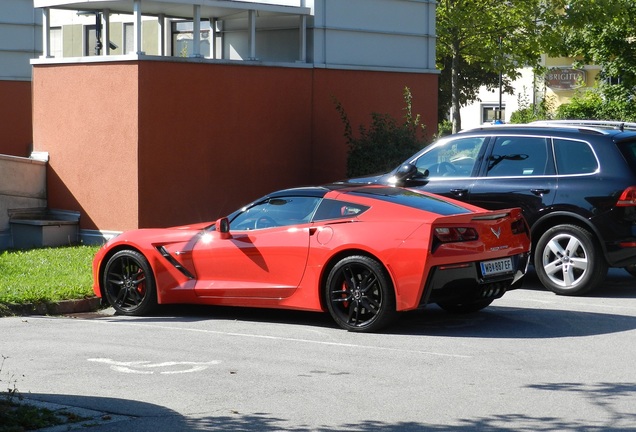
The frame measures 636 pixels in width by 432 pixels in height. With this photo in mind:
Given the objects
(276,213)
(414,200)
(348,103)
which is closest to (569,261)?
(414,200)

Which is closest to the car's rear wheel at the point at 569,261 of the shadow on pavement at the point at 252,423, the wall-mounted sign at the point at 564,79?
the shadow on pavement at the point at 252,423

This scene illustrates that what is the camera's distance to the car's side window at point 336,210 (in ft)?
35.4

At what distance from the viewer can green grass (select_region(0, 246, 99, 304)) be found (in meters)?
12.3

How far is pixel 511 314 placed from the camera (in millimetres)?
11539

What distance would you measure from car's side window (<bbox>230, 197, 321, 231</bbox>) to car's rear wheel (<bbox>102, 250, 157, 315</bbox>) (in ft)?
3.49

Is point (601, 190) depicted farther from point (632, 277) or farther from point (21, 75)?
point (21, 75)

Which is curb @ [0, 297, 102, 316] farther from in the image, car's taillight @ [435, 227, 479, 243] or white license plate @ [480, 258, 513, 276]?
white license plate @ [480, 258, 513, 276]

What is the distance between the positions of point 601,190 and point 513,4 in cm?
2285

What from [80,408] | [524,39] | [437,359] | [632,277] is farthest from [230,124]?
[524,39]

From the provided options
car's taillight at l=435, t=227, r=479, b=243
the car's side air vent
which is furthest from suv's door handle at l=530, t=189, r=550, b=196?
the car's side air vent

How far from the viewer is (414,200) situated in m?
10.9

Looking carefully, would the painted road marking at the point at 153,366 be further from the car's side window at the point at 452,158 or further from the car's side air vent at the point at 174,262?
the car's side window at the point at 452,158

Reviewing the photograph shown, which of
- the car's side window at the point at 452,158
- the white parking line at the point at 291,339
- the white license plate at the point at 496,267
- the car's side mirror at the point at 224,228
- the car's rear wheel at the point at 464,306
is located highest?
the car's side window at the point at 452,158

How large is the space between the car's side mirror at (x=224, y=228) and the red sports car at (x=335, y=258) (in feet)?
0.04
